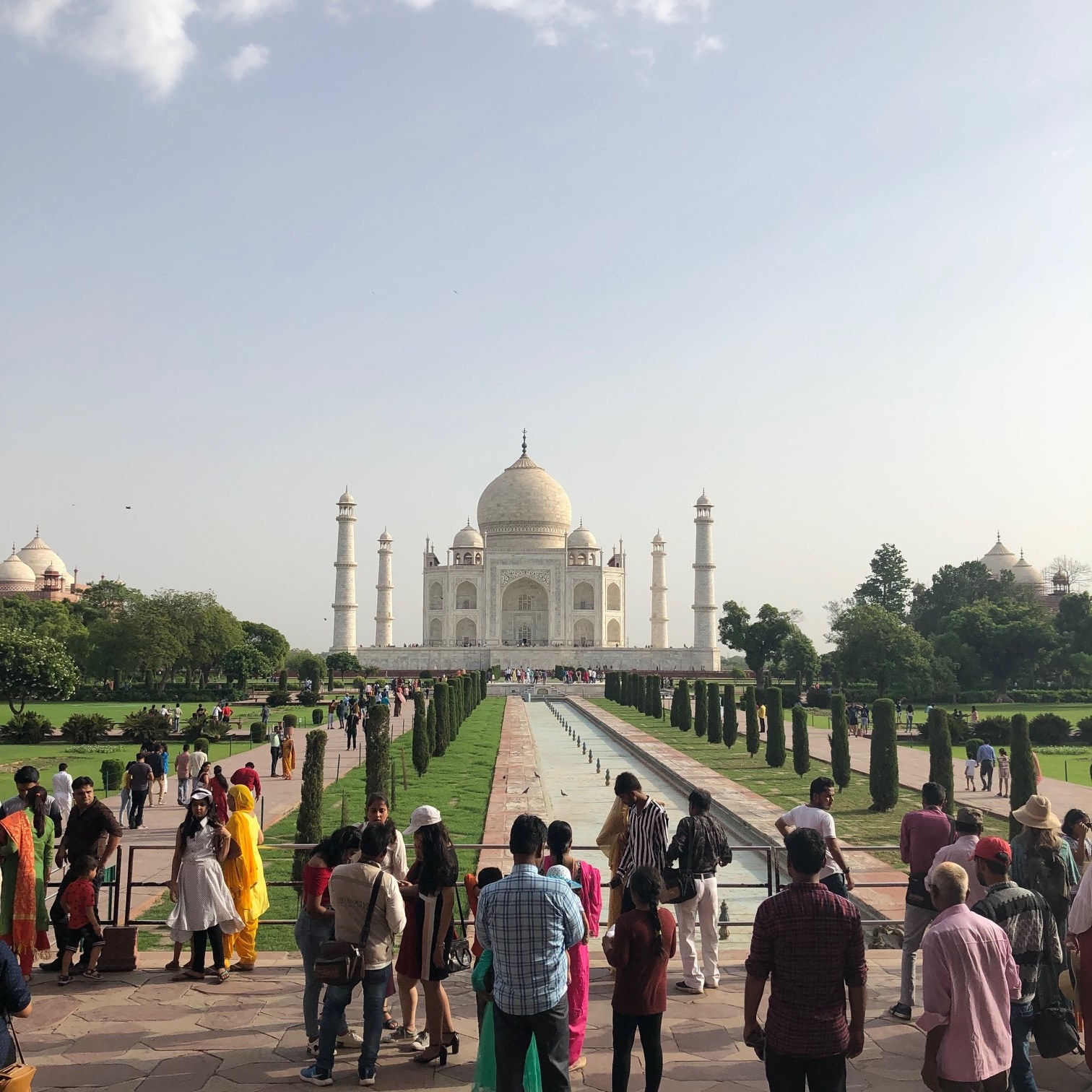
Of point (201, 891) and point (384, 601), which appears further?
point (384, 601)

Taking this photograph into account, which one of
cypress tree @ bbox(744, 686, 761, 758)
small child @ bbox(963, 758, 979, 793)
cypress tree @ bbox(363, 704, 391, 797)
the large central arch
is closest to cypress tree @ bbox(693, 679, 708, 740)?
cypress tree @ bbox(744, 686, 761, 758)

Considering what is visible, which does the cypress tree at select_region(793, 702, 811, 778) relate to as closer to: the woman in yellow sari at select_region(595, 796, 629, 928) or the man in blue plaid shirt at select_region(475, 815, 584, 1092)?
the woman in yellow sari at select_region(595, 796, 629, 928)

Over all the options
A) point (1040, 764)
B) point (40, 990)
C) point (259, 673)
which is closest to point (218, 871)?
point (40, 990)

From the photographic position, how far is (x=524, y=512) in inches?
2245

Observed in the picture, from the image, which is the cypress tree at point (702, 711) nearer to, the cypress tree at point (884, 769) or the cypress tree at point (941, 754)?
the cypress tree at point (884, 769)

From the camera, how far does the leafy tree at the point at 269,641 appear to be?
122 feet

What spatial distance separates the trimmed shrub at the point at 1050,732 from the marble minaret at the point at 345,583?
32826mm

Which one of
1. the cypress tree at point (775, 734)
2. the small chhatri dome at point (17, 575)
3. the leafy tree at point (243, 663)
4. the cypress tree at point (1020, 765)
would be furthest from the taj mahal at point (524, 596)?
the cypress tree at point (1020, 765)

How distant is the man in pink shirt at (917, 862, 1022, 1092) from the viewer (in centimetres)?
316

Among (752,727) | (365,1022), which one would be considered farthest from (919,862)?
(752,727)

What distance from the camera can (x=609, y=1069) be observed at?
163 inches

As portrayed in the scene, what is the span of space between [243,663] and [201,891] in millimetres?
28366

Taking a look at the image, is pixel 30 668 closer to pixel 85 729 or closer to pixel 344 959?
pixel 85 729

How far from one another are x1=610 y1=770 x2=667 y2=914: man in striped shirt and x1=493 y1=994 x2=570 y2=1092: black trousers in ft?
5.18
